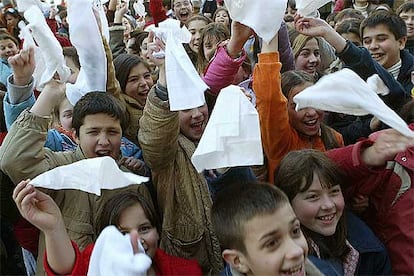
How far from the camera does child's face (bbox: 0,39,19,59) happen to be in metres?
4.00

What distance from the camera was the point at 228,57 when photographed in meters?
2.07

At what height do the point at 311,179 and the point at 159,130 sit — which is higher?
the point at 159,130

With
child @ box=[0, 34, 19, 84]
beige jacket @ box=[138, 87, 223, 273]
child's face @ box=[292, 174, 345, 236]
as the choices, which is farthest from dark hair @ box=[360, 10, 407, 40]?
child @ box=[0, 34, 19, 84]

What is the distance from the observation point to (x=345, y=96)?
1.52 meters

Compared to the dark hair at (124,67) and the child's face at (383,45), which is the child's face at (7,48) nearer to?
the dark hair at (124,67)

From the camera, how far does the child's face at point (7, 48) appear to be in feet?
13.1

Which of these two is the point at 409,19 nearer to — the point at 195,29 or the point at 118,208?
the point at 195,29

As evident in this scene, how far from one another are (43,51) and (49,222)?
2.24 ft

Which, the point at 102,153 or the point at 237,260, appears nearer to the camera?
the point at 237,260

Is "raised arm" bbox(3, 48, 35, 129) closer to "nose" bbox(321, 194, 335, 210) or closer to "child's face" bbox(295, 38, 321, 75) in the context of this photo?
"nose" bbox(321, 194, 335, 210)

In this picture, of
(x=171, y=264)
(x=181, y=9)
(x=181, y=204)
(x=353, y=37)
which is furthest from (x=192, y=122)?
(x=181, y=9)

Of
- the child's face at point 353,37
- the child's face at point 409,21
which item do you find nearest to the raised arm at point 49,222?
the child's face at point 353,37

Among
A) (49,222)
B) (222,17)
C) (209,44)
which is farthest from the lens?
(222,17)

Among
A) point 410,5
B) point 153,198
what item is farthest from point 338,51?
point 410,5
